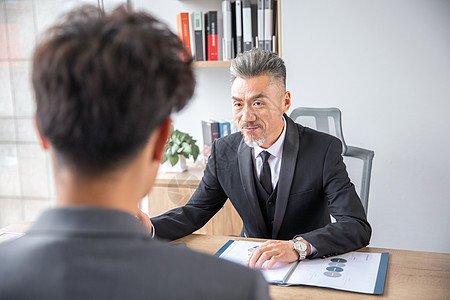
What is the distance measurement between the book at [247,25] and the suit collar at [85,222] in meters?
2.35

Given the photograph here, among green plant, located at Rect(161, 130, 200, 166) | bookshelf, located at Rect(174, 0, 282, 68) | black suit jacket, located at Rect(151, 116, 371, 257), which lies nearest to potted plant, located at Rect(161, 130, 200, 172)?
green plant, located at Rect(161, 130, 200, 166)

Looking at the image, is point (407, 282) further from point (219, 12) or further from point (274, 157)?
point (219, 12)

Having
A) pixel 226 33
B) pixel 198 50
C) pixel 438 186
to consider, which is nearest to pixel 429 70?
pixel 438 186

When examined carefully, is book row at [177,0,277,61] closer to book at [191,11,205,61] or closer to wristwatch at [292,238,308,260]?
book at [191,11,205,61]

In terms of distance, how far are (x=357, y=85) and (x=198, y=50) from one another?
106cm

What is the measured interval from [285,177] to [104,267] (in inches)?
53.7

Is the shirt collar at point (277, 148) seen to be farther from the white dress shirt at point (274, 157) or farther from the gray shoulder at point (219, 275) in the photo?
the gray shoulder at point (219, 275)

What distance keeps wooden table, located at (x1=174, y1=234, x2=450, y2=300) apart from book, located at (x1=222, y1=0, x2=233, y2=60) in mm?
1786

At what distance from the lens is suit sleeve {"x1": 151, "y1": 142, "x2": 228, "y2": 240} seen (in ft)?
5.40

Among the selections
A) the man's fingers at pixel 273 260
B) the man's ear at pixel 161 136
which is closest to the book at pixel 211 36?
the man's fingers at pixel 273 260

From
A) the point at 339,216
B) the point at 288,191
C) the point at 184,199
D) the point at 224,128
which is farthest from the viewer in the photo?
the point at 224,128

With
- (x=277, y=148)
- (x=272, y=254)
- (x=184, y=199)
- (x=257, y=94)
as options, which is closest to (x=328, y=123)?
(x=277, y=148)

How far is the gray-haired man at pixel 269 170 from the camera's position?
71.6 inches

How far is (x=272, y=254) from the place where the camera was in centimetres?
134
